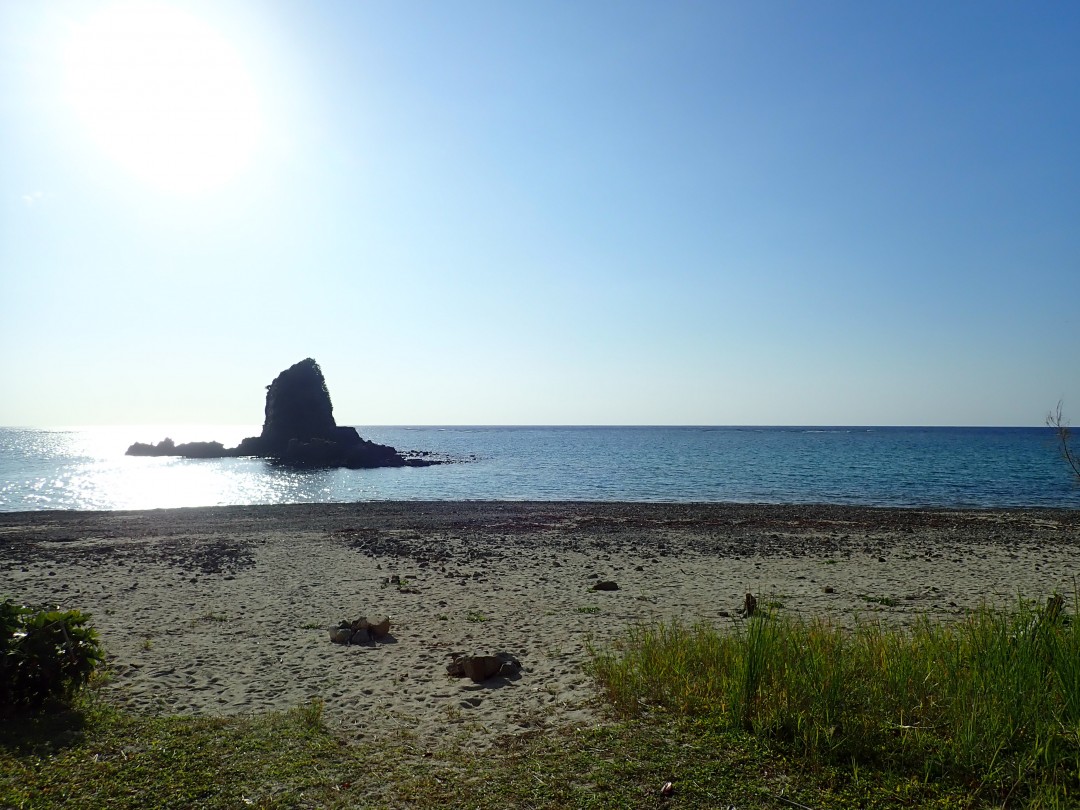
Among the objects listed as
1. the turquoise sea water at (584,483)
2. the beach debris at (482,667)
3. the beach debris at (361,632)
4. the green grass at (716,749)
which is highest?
the green grass at (716,749)

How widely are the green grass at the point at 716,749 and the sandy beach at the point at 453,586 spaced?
72 cm

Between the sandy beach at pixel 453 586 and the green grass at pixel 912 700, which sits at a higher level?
the green grass at pixel 912 700

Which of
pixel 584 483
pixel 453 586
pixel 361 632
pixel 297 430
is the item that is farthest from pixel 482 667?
pixel 297 430

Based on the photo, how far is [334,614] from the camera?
12.3 meters

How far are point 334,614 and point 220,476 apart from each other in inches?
2264

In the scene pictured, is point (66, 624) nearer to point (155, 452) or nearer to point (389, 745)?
point (389, 745)

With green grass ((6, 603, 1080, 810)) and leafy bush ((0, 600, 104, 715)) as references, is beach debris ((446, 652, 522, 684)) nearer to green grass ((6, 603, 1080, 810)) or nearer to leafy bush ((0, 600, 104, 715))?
green grass ((6, 603, 1080, 810))

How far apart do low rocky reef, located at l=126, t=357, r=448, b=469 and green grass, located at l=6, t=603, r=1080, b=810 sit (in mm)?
78039

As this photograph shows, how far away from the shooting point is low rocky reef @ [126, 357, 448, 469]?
3386 inches

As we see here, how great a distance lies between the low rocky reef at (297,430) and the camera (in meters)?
86.0

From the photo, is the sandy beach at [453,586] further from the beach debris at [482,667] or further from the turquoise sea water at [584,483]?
the turquoise sea water at [584,483]

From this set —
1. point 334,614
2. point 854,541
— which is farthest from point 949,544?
point 334,614

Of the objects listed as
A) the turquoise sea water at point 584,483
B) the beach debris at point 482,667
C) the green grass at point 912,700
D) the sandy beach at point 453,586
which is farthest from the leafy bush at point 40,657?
the turquoise sea water at point 584,483

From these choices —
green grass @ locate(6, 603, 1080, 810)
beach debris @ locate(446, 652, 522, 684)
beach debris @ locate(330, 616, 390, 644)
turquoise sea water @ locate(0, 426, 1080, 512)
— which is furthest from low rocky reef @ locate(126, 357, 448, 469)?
green grass @ locate(6, 603, 1080, 810)
